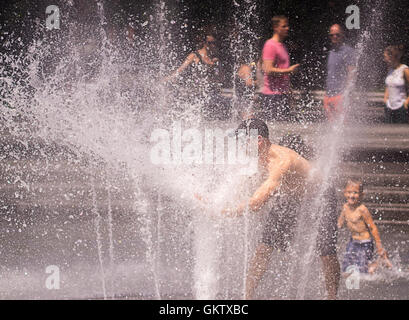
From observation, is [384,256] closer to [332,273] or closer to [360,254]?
[360,254]

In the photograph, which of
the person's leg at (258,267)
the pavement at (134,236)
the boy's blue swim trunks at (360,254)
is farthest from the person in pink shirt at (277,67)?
the person's leg at (258,267)

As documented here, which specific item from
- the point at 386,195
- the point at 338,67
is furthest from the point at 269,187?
the point at 338,67

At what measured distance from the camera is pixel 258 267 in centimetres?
490

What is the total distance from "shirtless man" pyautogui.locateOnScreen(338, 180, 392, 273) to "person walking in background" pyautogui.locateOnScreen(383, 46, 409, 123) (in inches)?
157

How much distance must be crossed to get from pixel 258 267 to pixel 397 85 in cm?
489

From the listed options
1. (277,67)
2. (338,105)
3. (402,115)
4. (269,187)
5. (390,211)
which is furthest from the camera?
(402,115)

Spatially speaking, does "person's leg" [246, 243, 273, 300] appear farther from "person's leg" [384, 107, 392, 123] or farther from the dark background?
the dark background

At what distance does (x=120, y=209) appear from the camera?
22.7ft

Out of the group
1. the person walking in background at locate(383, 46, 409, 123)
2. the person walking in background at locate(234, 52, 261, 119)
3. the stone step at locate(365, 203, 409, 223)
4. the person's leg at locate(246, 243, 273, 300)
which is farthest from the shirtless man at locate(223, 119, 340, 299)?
the person walking in background at locate(383, 46, 409, 123)

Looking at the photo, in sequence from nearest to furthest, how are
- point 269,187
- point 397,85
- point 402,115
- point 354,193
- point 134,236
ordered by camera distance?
1. point 269,187
2. point 354,193
3. point 134,236
4. point 397,85
5. point 402,115

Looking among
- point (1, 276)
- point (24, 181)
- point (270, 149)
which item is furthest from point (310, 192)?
point (24, 181)

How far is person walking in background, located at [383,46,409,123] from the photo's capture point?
29.8ft
